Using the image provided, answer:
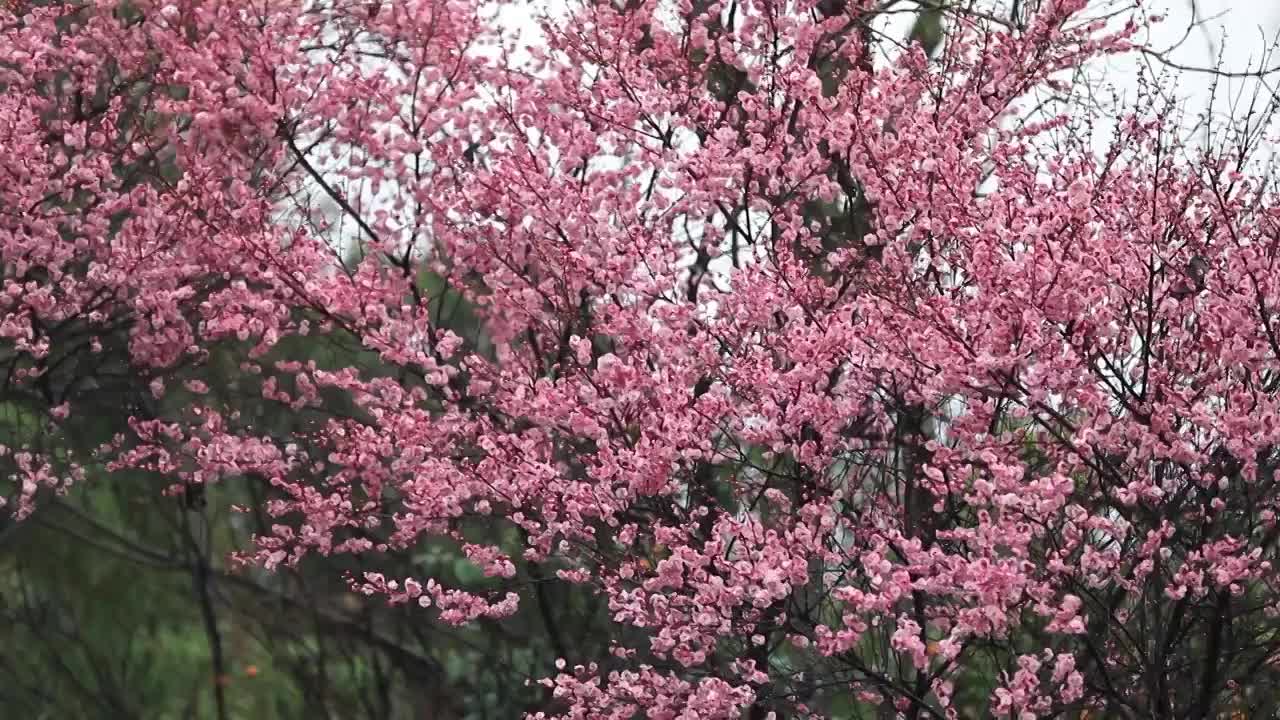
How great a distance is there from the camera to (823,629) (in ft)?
18.4

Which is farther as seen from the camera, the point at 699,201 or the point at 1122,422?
the point at 699,201

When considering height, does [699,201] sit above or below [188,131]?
below

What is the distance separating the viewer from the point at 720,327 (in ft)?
21.5

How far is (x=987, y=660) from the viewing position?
7.61 metres

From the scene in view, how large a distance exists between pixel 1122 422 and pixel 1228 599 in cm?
70

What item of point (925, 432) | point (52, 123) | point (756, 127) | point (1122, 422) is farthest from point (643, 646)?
point (52, 123)

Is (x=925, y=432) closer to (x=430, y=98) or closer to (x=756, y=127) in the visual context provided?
(x=756, y=127)

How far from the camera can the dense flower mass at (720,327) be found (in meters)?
5.48

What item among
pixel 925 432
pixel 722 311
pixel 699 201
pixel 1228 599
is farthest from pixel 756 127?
pixel 1228 599

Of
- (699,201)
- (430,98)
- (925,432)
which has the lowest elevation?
(925,432)

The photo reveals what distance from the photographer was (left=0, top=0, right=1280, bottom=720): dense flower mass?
5480mm

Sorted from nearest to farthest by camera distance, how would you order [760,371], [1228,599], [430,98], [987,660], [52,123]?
[1228,599], [760,371], [987,660], [430,98], [52,123]

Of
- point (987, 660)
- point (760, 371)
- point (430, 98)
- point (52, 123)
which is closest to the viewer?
point (760, 371)

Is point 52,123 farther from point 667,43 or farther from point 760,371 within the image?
point 760,371
